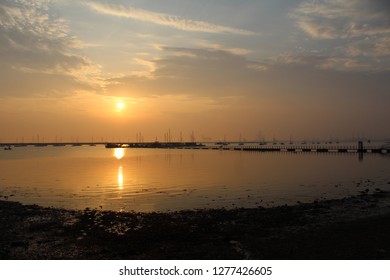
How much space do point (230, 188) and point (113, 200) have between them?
49.0 feet

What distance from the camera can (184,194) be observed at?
3672cm

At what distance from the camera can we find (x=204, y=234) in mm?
18000

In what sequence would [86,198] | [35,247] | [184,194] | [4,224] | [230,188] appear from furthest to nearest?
1. [230,188]
2. [184,194]
3. [86,198]
4. [4,224]
5. [35,247]

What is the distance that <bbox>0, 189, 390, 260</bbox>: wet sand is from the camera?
47.5 feet

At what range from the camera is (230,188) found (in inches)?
1626

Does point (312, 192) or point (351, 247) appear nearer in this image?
point (351, 247)

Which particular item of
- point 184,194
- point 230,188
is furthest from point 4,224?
point 230,188

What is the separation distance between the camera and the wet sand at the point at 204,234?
14492 millimetres

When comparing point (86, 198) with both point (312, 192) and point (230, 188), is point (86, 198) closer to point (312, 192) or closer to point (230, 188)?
point (230, 188)
